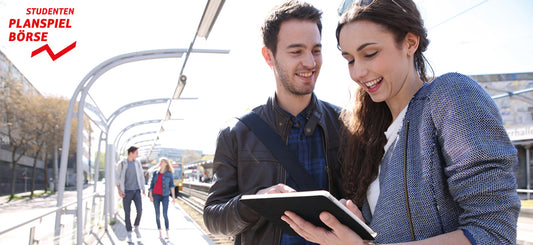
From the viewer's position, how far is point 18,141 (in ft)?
16.6

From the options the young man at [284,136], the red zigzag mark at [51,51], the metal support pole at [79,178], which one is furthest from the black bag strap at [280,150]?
the metal support pole at [79,178]

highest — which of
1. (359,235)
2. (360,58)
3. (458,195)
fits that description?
(360,58)

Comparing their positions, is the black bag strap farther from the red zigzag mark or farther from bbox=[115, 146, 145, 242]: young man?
bbox=[115, 146, 145, 242]: young man

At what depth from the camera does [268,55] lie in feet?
8.66

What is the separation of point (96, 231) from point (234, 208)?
10.4 meters

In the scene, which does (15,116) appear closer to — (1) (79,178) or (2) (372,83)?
(1) (79,178)

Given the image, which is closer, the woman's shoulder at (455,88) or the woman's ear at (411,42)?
the woman's shoulder at (455,88)

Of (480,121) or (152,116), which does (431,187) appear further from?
(152,116)

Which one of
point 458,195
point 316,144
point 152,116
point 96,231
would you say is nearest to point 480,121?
point 458,195

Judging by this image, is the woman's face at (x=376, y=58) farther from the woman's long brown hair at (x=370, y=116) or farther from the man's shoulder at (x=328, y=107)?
the man's shoulder at (x=328, y=107)

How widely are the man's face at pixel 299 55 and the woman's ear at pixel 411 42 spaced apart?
0.80 metres

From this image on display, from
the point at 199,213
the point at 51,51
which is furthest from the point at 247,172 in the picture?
the point at 199,213

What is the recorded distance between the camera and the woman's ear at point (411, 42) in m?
1.63

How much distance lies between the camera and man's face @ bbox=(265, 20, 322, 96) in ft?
7.91
